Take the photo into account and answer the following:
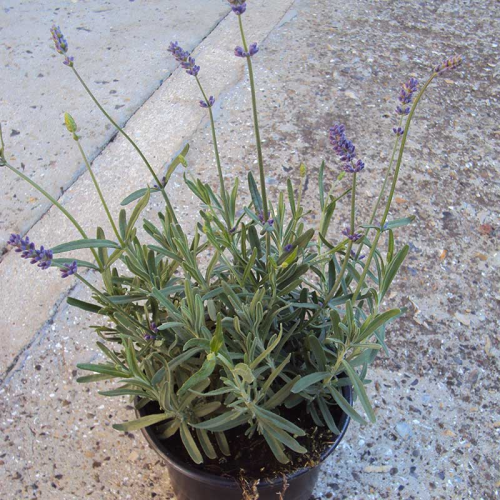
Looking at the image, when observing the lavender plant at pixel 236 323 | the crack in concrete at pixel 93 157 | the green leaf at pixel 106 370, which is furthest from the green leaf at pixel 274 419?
the crack in concrete at pixel 93 157

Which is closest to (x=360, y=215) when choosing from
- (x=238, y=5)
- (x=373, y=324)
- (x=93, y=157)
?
(x=93, y=157)

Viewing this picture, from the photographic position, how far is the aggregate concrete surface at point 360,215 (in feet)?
4.95

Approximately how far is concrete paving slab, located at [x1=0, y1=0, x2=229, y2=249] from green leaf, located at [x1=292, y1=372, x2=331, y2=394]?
1289 millimetres

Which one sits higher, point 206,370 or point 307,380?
point 206,370

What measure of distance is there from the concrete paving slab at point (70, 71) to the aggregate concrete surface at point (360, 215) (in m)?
0.08

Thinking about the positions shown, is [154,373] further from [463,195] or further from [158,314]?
[463,195]

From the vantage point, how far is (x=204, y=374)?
91cm

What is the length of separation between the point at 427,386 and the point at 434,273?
41 cm

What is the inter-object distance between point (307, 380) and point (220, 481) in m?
0.28

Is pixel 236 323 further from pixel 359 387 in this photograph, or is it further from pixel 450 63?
pixel 450 63

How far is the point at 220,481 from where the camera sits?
1.15 meters

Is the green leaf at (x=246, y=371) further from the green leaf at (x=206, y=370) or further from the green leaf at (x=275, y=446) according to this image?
the green leaf at (x=275, y=446)

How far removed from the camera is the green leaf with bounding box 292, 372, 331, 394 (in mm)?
1027

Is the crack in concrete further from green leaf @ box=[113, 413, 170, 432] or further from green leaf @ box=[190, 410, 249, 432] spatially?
green leaf @ box=[190, 410, 249, 432]
